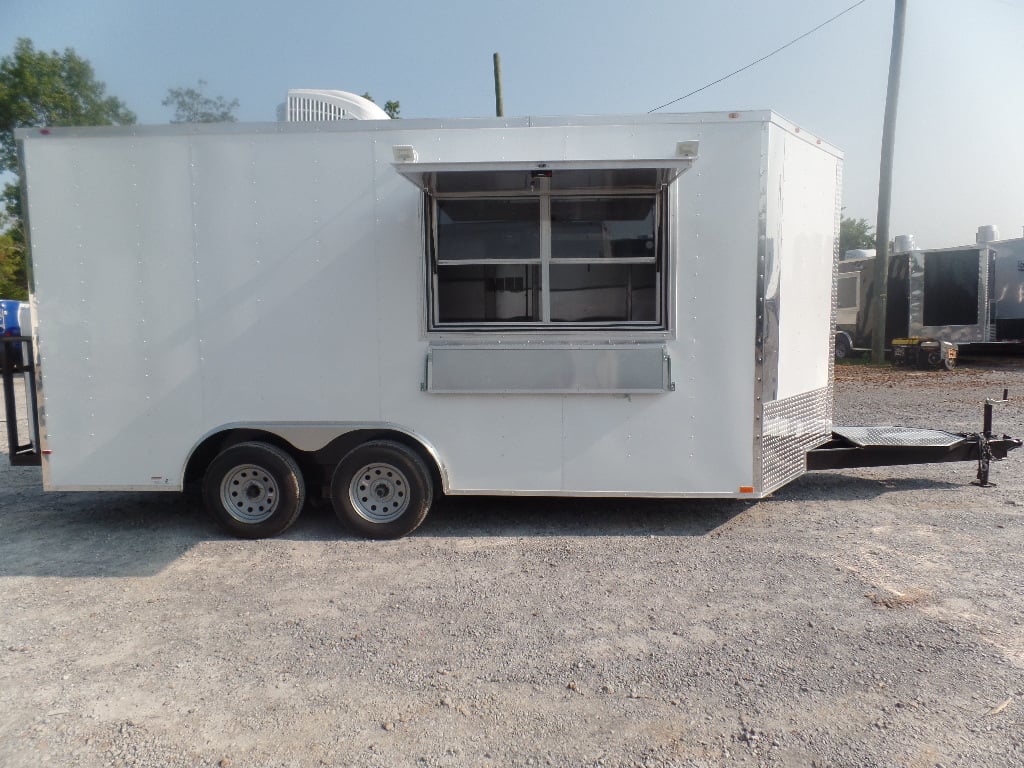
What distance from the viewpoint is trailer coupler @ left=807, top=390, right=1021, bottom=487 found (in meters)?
5.29

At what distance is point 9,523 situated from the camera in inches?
207

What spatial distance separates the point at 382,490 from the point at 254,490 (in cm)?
95

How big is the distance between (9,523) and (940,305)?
1749 cm

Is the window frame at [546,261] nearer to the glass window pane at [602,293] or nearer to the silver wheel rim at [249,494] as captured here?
the glass window pane at [602,293]

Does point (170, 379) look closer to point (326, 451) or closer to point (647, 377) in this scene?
point (326, 451)

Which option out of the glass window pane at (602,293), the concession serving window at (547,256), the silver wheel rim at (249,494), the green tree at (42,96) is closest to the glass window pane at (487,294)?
the concession serving window at (547,256)

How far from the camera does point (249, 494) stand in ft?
15.8

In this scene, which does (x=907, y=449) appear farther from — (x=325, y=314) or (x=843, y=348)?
(x=843, y=348)

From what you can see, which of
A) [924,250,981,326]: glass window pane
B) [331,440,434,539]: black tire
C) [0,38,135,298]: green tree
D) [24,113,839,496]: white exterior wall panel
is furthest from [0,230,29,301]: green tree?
[924,250,981,326]: glass window pane

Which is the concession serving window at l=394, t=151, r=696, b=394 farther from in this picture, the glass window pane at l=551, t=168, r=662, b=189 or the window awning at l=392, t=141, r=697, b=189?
the window awning at l=392, t=141, r=697, b=189

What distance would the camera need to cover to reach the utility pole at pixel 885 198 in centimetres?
1425

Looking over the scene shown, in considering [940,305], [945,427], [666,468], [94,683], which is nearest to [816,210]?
[666,468]

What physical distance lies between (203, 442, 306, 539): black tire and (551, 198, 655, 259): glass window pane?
2.49 meters

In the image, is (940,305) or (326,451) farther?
(940,305)
